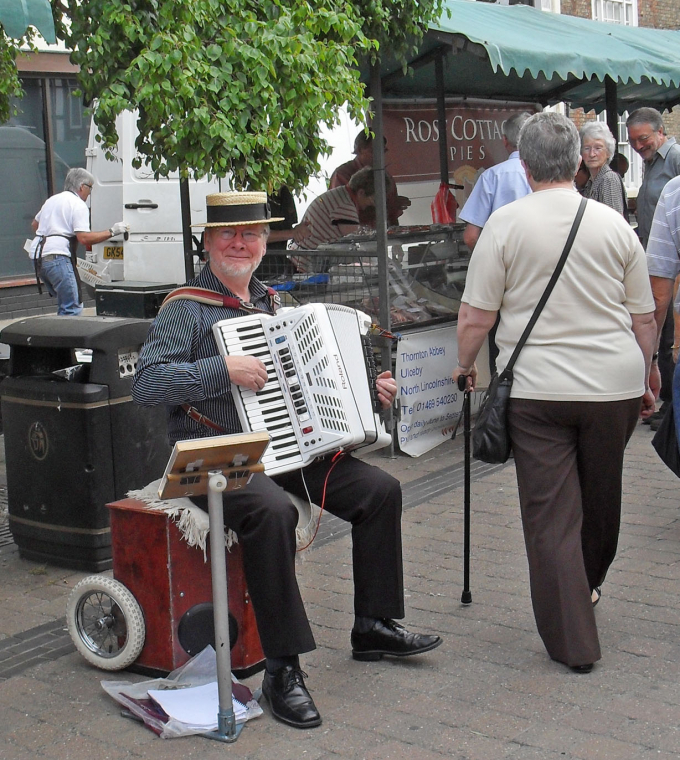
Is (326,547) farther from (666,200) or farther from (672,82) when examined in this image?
(672,82)

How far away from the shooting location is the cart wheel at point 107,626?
3713mm

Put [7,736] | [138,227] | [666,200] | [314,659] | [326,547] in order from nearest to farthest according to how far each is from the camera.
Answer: [7,736]
[314,659]
[666,200]
[326,547]
[138,227]

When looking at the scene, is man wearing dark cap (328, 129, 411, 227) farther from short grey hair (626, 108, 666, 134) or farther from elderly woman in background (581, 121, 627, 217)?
short grey hair (626, 108, 666, 134)

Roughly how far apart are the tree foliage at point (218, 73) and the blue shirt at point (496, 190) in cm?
111

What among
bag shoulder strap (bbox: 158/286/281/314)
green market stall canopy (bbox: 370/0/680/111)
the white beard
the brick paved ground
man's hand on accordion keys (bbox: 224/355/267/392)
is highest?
green market stall canopy (bbox: 370/0/680/111)

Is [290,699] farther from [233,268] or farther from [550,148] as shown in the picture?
[550,148]

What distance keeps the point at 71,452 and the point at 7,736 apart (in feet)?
5.36

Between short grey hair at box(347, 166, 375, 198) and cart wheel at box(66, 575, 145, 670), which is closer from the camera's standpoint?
cart wheel at box(66, 575, 145, 670)

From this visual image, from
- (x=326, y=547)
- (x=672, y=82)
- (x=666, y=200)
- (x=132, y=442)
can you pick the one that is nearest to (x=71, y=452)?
(x=132, y=442)

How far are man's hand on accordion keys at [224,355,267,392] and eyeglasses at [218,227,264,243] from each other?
504mm

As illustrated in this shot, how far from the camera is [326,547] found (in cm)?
518

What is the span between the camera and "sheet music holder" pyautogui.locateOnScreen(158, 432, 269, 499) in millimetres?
3053

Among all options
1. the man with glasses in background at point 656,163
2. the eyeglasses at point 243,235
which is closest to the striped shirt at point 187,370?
the eyeglasses at point 243,235

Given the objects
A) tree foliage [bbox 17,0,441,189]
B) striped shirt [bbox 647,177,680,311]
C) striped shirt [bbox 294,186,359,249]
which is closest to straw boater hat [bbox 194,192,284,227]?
tree foliage [bbox 17,0,441,189]
